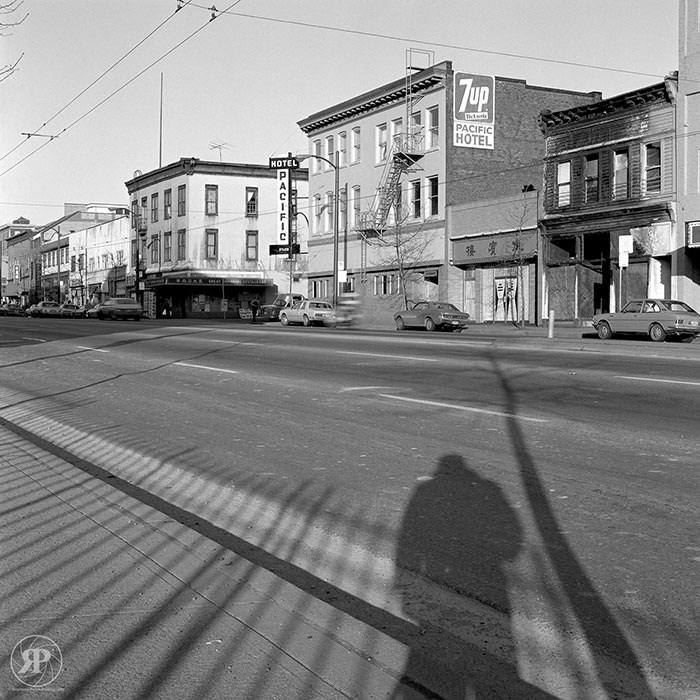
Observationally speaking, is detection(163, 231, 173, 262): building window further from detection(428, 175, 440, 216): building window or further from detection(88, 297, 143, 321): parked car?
detection(428, 175, 440, 216): building window

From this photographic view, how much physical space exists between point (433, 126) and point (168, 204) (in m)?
39.1

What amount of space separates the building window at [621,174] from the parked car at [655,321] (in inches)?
299

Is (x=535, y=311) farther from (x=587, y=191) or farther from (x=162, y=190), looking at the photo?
(x=162, y=190)

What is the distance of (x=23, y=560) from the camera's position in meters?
5.01

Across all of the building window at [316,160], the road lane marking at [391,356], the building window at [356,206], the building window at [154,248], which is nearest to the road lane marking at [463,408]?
the road lane marking at [391,356]

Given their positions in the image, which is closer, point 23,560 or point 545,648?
point 545,648

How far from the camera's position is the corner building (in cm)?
4291

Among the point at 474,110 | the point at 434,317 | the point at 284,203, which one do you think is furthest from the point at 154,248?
the point at 434,317

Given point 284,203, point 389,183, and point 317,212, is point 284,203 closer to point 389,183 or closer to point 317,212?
point 317,212

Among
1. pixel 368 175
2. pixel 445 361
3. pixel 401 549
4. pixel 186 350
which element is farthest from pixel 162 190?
pixel 401 549

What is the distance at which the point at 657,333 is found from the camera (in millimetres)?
28000

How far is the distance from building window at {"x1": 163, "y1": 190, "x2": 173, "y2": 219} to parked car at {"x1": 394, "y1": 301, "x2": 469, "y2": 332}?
4537 centimetres

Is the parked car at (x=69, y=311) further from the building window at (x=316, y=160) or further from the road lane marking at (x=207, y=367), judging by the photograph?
the road lane marking at (x=207, y=367)

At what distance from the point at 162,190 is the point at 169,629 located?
80.1 metres
